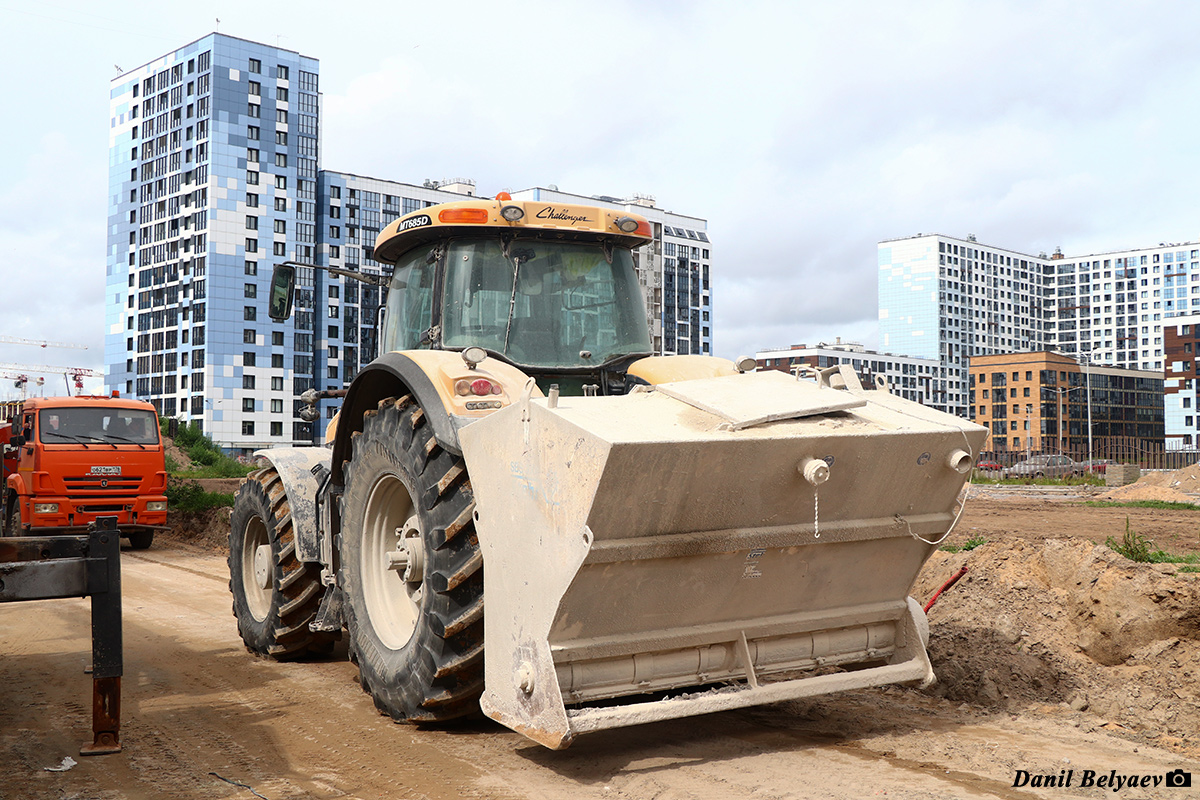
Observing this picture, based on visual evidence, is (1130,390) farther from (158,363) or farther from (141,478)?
(141,478)

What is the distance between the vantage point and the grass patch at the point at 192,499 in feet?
62.6

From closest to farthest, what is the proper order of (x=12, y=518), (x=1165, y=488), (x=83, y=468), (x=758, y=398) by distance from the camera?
1. (x=758, y=398)
2. (x=83, y=468)
3. (x=12, y=518)
4. (x=1165, y=488)

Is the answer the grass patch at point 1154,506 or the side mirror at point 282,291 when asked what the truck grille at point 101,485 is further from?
the grass patch at point 1154,506

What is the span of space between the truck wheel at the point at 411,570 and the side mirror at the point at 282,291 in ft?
4.64

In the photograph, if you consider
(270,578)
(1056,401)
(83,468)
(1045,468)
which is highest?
(1056,401)

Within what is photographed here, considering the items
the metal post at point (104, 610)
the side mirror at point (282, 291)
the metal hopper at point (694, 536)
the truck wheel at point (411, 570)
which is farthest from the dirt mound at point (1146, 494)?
the metal post at point (104, 610)

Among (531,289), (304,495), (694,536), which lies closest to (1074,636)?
(694,536)

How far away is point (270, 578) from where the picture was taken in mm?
6945

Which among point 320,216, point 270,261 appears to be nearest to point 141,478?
point 270,261

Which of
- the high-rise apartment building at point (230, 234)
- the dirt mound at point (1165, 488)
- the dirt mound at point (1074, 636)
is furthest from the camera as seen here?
the high-rise apartment building at point (230, 234)

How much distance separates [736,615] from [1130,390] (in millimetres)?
128572

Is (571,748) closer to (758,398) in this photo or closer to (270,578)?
(758,398)

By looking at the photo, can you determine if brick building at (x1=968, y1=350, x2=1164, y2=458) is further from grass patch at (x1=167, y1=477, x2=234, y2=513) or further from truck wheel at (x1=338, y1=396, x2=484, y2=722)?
truck wheel at (x1=338, y1=396, x2=484, y2=722)

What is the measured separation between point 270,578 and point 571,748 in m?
3.19
